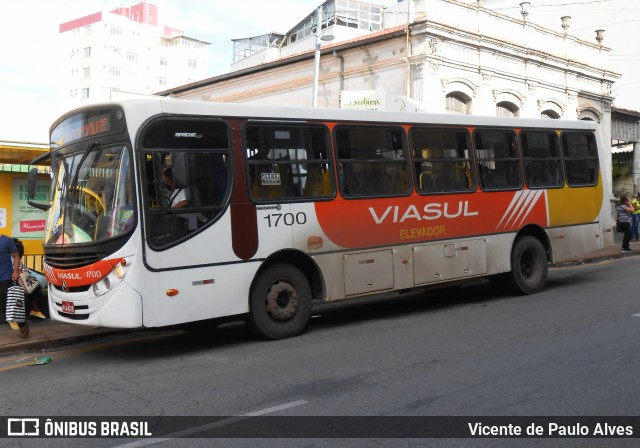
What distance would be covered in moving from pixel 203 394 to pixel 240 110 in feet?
12.7

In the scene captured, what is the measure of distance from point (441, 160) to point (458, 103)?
1271cm

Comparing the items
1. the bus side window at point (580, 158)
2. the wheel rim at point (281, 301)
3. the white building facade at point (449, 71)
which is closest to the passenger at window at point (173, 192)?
the wheel rim at point (281, 301)

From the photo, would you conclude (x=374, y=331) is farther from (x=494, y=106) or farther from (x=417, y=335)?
(x=494, y=106)

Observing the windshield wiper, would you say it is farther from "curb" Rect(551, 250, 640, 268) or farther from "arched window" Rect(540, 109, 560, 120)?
"arched window" Rect(540, 109, 560, 120)

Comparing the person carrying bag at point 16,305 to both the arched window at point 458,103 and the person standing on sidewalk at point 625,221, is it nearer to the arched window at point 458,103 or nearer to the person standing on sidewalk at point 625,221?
the arched window at point 458,103

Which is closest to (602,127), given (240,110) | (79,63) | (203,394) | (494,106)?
(494,106)

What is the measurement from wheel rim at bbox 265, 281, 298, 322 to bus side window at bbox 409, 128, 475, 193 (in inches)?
112

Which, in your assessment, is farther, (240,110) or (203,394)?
(240,110)

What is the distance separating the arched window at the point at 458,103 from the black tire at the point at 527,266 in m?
10.9

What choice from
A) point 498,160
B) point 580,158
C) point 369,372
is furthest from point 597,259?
point 369,372

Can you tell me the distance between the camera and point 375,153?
33.4ft

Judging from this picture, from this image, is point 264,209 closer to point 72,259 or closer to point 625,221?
point 72,259

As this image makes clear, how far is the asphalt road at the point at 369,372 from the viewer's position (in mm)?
5766

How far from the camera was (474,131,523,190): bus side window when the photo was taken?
11.7 meters
